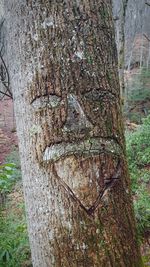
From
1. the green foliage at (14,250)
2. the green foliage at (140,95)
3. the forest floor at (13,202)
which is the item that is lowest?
the forest floor at (13,202)

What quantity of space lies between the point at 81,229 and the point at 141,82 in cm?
1404

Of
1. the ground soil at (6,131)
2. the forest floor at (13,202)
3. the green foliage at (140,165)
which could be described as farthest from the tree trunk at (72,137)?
the ground soil at (6,131)

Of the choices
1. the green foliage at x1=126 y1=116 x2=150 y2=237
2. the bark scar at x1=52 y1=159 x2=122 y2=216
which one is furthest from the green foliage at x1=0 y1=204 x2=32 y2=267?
the bark scar at x1=52 y1=159 x2=122 y2=216

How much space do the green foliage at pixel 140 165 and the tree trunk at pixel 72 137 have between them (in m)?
3.31

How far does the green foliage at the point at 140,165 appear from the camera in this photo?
15.8 feet

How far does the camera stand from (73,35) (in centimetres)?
117

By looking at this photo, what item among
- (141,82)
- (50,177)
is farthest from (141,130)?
(50,177)

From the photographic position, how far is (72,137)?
1.17 m

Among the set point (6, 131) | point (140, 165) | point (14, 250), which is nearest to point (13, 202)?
point (140, 165)

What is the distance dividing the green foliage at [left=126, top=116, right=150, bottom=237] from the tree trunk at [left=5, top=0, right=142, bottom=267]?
331 cm

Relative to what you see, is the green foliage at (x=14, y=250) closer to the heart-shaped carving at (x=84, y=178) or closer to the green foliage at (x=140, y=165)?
the green foliage at (x=140, y=165)

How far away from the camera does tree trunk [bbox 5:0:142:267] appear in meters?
1.16

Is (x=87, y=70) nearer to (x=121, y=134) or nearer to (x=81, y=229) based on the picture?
(x=121, y=134)

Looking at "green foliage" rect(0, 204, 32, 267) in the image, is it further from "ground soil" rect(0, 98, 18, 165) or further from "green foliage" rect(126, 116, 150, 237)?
"ground soil" rect(0, 98, 18, 165)
